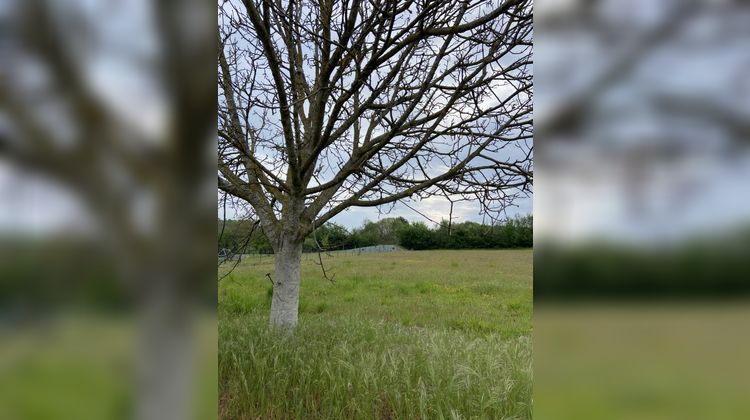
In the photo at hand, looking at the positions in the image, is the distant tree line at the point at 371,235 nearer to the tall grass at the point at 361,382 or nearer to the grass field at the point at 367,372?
the grass field at the point at 367,372

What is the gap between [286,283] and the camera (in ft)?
11.1

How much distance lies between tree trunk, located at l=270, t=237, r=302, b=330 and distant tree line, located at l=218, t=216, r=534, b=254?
0.20m

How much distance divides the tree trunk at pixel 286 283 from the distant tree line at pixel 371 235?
20cm

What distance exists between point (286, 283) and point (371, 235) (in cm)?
275

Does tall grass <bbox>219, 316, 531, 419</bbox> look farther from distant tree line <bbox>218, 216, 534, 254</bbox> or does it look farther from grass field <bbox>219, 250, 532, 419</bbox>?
distant tree line <bbox>218, 216, 534, 254</bbox>

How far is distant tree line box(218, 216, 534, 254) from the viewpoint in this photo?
226 centimetres
